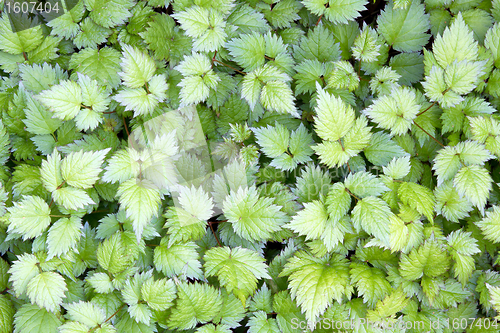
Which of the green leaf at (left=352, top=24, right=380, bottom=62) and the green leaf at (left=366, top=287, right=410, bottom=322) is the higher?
the green leaf at (left=352, top=24, right=380, bottom=62)

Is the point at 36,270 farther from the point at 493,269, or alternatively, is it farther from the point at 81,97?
the point at 493,269

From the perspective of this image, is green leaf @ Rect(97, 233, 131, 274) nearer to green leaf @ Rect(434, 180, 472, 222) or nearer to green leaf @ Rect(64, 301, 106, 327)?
green leaf @ Rect(64, 301, 106, 327)

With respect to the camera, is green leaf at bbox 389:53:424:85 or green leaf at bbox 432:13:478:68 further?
green leaf at bbox 389:53:424:85

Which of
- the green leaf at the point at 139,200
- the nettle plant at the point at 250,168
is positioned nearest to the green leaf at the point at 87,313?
the nettle plant at the point at 250,168


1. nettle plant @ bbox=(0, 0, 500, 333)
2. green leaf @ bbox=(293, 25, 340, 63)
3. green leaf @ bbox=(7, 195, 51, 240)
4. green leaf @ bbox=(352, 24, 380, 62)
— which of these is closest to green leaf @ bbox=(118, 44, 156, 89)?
nettle plant @ bbox=(0, 0, 500, 333)

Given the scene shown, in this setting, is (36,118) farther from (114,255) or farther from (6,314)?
(6,314)

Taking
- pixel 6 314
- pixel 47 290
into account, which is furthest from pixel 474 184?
pixel 6 314

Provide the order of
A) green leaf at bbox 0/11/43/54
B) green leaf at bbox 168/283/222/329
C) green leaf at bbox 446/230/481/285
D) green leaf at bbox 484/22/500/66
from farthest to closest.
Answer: green leaf at bbox 0/11/43/54 → green leaf at bbox 484/22/500/66 → green leaf at bbox 446/230/481/285 → green leaf at bbox 168/283/222/329
